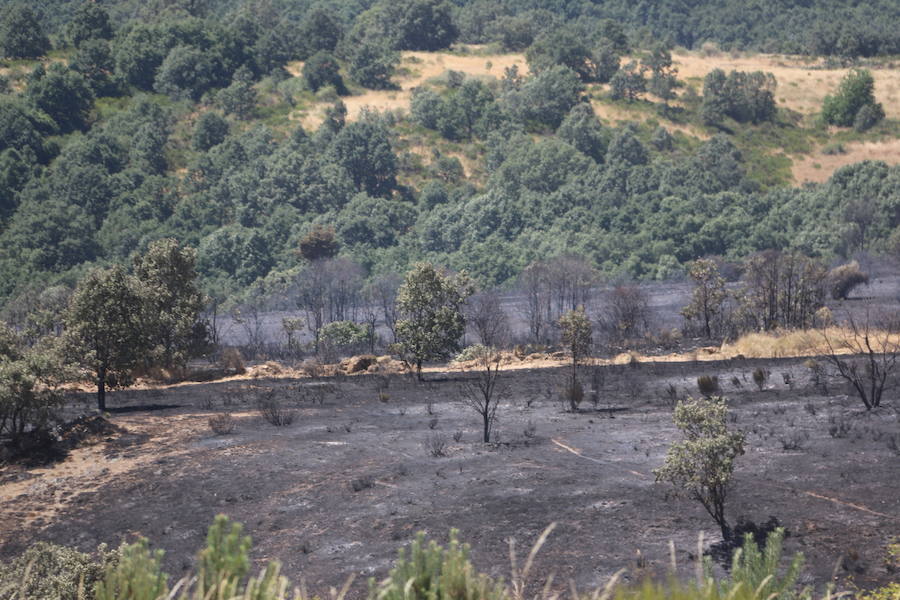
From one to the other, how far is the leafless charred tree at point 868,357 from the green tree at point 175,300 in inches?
1064

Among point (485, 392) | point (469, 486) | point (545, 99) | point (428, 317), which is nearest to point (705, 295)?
point (428, 317)

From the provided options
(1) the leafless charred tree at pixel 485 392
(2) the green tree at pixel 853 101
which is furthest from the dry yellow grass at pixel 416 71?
(1) the leafless charred tree at pixel 485 392

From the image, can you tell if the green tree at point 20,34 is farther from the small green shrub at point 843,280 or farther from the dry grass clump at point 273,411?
the dry grass clump at point 273,411

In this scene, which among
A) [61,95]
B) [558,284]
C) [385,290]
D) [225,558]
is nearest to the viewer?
[225,558]

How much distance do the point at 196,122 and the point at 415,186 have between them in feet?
85.5

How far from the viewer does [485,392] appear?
29.8m

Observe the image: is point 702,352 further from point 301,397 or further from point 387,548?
point 387,548

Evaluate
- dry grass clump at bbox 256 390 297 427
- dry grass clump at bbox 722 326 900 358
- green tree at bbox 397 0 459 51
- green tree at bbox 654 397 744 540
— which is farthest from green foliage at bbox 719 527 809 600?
green tree at bbox 397 0 459 51

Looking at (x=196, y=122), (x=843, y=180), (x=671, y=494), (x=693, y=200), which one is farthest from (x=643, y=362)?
(x=196, y=122)

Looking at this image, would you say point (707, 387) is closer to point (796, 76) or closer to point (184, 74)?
point (184, 74)

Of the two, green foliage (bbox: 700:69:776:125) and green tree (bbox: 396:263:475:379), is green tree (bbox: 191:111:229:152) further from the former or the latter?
green tree (bbox: 396:263:475:379)

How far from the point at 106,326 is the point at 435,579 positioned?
106 feet

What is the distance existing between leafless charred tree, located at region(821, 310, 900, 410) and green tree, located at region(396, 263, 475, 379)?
49.6 ft

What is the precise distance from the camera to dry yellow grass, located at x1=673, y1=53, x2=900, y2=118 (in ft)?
391
